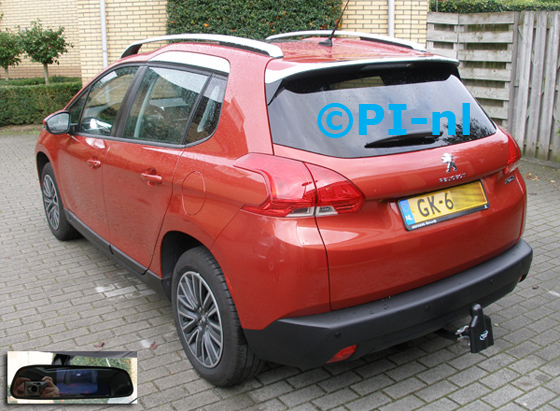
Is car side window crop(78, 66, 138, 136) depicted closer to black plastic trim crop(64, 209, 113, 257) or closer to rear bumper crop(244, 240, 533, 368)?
black plastic trim crop(64, 209, 113, 257)

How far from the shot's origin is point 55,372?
10.6 ft

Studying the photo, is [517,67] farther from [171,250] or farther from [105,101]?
[171,250]

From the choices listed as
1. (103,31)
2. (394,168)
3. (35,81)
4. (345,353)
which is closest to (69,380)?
(345,353)

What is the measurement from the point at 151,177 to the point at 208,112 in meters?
0.57

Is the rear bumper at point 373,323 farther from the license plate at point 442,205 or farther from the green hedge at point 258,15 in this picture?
the green hedge at point 258,15

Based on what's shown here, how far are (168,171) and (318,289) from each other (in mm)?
1254

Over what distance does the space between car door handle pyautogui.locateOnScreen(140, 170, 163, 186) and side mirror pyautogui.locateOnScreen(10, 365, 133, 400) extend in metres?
1.11

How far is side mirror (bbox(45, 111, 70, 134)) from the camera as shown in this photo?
4.76m

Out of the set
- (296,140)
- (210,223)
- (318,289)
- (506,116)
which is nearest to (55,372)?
(210,223)

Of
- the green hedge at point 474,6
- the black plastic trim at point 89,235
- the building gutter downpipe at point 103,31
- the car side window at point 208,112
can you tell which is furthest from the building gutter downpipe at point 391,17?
the car side window at point 208,112

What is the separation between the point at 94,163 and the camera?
426 centimetres

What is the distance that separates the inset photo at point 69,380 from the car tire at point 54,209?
7.64 feet

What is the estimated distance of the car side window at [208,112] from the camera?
316 cm

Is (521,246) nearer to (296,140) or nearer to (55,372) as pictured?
(296,140)
